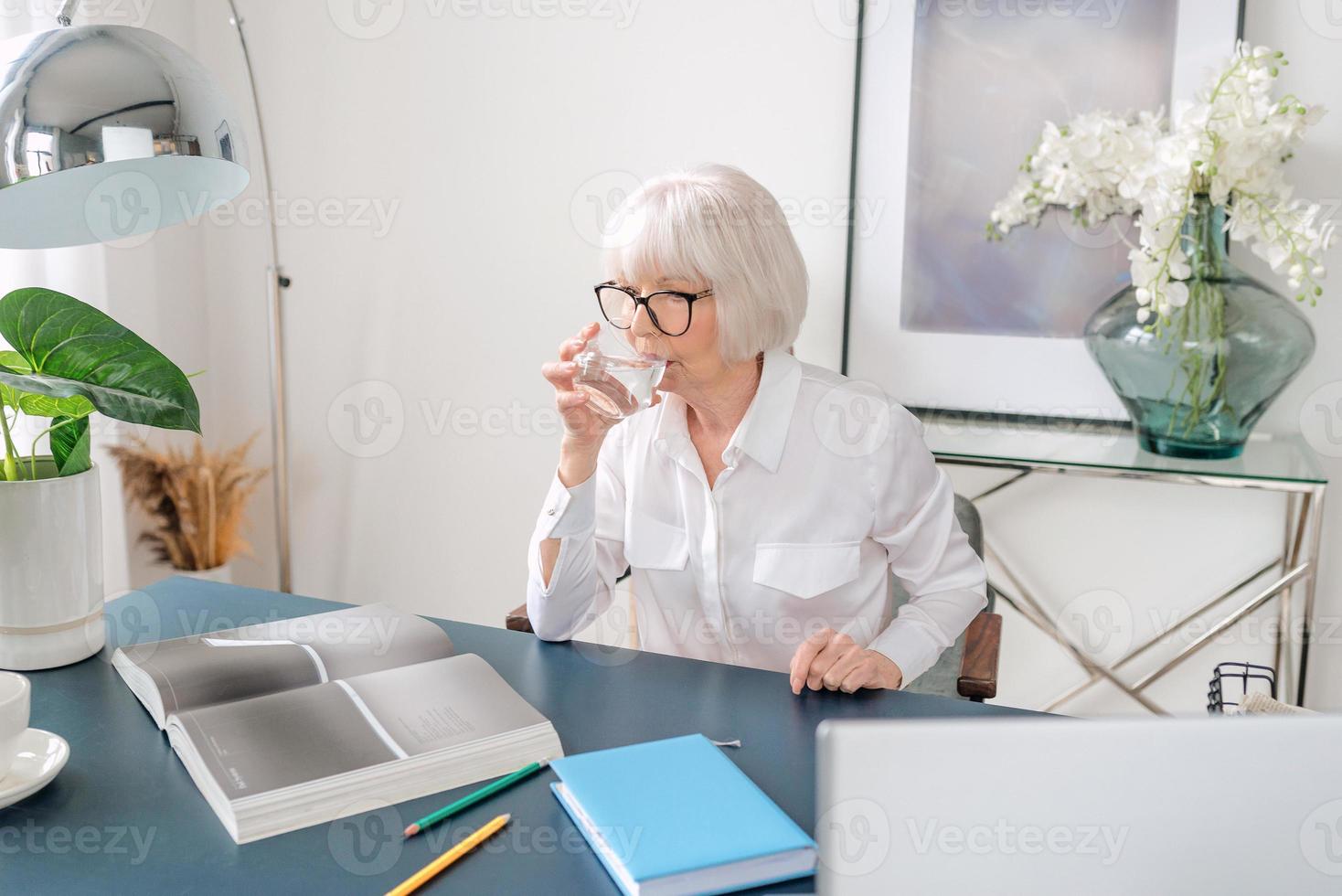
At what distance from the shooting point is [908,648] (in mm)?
1449

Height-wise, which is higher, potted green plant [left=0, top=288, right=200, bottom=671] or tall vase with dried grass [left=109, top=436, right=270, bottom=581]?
potted green plant [left=0, top=288, right=200, bottom=671]

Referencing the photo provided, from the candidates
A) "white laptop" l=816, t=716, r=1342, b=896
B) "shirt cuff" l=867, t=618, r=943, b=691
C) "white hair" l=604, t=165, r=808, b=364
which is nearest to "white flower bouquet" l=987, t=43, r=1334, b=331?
"white hair" l=604, t=165, r=808, b=364

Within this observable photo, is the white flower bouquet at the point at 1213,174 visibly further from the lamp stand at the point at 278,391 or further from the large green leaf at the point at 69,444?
the lamp stand at the point at 278,391

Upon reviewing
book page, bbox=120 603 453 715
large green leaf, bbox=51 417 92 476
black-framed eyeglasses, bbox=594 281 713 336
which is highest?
black-framed eyeglasses, bbox=594 281 713 336

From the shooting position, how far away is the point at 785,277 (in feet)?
5.29

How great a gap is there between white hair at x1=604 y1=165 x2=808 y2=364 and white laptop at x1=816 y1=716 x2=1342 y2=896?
104cm

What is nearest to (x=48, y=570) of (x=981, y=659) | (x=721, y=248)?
(x=721, y=248)

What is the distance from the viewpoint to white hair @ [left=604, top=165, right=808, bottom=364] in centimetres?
154

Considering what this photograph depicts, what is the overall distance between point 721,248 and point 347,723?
32.4 inches

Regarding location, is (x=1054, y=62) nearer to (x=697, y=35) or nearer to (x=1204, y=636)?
(x=697, y=35)

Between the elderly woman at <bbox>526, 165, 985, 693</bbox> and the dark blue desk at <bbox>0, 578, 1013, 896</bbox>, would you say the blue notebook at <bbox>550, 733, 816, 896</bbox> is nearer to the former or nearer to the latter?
A: the dark blue desk at <bbox>0, 578, 1013, 896</bbox>

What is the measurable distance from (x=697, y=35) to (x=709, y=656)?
1460mm

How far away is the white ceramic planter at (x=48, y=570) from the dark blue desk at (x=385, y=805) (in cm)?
3

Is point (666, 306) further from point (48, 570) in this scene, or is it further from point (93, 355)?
point (48, 570)
